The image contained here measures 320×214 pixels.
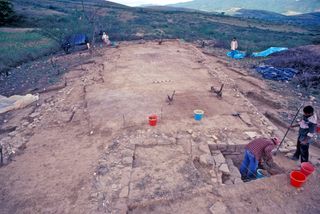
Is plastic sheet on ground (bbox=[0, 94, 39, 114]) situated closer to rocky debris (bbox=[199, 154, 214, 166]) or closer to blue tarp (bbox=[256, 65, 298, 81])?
rocky debris (bbox=[199, 154, 214, 166])

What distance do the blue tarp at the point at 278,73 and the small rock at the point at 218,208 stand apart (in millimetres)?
9155

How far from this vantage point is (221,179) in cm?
473

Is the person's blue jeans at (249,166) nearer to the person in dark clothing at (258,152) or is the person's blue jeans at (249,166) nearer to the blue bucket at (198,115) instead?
the person in dark clothing at (258,152)

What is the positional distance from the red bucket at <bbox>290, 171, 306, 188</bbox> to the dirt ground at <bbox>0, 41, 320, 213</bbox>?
0.43ft

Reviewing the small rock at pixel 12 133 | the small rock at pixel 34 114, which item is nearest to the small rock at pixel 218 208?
the small rock at pixel 12 133

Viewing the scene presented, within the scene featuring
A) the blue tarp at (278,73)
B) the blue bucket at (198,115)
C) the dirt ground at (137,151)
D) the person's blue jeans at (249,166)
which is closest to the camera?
the dirt ground at (137,151)

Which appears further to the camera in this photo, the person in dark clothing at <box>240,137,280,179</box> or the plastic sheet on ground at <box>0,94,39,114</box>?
the plastic sheet on ground at <box>0,94,39,114</box>

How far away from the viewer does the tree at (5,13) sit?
21697 millimetres

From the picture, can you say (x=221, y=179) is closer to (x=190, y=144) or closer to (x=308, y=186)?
(x=190, y=144)

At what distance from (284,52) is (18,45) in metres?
17.5

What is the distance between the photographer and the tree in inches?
854

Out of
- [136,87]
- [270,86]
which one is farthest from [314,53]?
[136,87]

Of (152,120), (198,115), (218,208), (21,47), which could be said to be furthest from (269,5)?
(218,208)

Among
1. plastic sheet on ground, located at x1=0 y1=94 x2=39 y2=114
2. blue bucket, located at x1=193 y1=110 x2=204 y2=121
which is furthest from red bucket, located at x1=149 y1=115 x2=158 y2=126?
plastic sheet on ground, located at x1=0 y1=94 x2=39 y2=114
